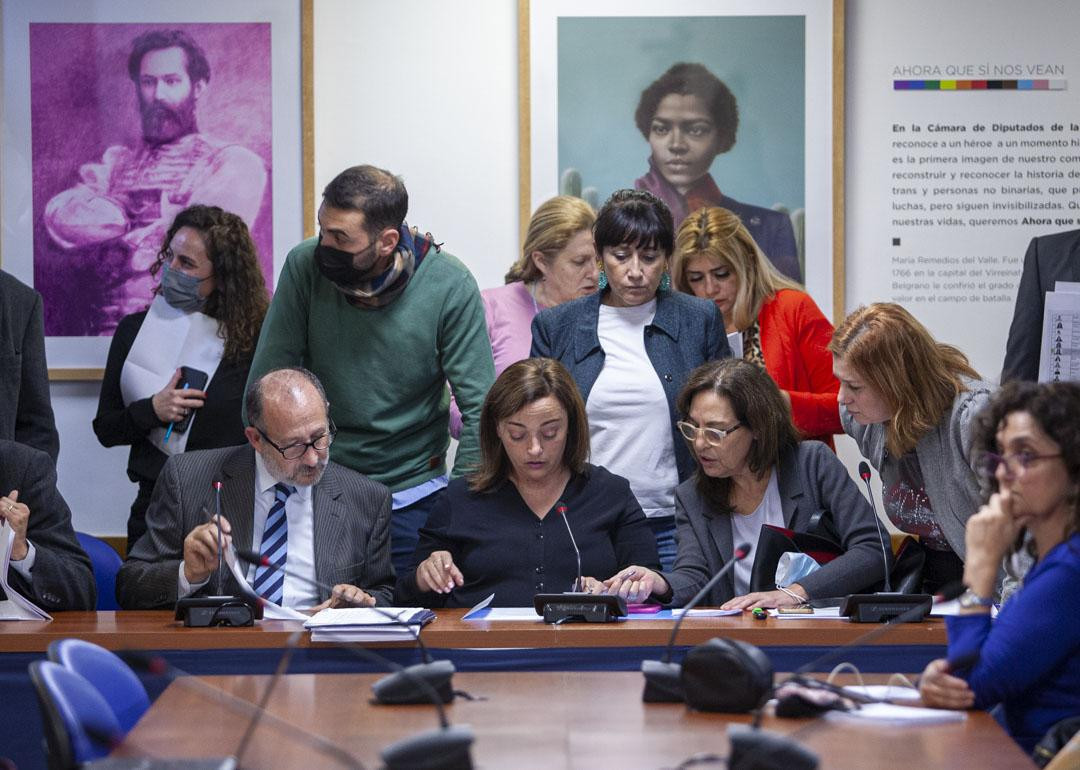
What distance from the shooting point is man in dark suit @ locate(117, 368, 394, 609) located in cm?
346

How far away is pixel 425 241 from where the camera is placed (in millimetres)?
3951

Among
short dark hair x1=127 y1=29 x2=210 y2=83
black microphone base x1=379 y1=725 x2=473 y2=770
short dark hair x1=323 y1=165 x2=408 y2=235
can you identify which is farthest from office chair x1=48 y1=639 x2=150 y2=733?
short dark hair x1=127 y1=29 x2=210 y2=83

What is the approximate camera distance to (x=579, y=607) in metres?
3.13

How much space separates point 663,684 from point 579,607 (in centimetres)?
76

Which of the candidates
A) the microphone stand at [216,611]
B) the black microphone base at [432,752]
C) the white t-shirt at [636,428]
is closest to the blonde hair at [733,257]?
the white t-shirt at [636,428]

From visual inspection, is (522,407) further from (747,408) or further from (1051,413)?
(1051,413)

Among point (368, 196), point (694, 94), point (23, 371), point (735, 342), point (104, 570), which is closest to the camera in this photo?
point (368, 196)

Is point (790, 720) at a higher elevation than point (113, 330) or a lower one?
lower

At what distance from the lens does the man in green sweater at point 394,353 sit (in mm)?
3826

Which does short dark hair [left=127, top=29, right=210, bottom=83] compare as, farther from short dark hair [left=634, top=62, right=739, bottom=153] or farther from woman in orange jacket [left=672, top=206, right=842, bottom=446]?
woman in orange jacket [left=672, top=206, right=842, bottom=446]

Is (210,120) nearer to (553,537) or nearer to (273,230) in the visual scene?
(273,230)

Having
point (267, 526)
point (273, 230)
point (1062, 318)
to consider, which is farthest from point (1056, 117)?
point (267, 526)

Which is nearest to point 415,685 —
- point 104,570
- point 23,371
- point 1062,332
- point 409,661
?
point 409,661

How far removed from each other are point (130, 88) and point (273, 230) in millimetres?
694
